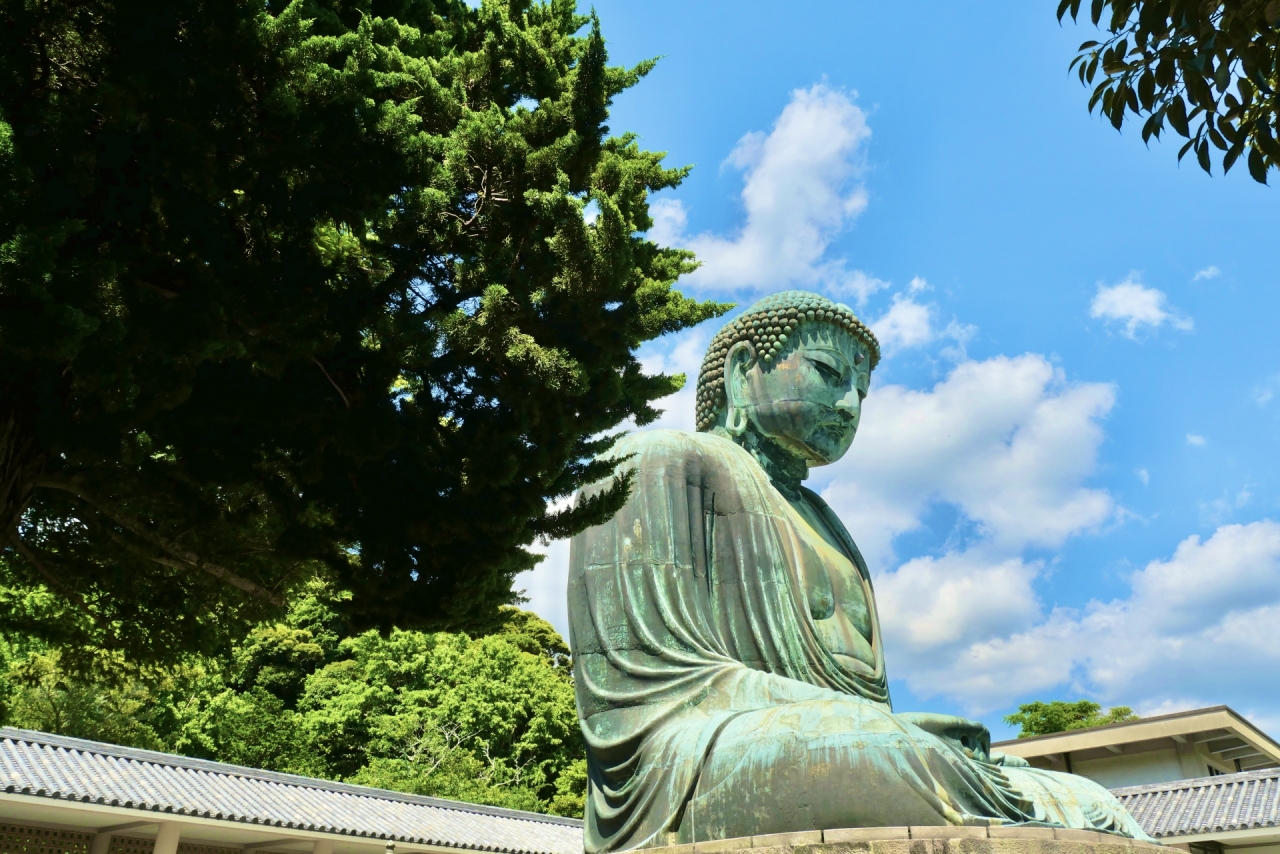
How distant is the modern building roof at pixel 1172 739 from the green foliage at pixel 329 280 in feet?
42.0

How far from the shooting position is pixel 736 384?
709 centimetres

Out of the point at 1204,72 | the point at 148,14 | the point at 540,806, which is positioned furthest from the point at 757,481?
the point at 540,806

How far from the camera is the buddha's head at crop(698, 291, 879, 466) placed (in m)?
6.86

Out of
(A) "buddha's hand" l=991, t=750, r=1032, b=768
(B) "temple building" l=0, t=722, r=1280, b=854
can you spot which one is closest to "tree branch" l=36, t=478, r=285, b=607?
(A) "buddha's hand" l=991, t=750, r=1032, b=768

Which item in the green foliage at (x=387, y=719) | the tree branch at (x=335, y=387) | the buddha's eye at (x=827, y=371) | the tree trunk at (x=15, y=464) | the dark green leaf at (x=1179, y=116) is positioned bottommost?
the tree trunk at (x=15, y=464)

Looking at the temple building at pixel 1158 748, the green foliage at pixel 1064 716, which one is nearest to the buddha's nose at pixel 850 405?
the temple building at pixel 1158 748

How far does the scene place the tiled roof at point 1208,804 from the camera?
12.4 meters

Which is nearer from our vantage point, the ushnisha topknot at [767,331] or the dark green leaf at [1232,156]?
the dark green leaf at [1232,156]

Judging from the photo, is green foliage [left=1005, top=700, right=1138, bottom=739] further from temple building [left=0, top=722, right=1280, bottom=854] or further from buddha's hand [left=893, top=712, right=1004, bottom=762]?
buddha's hand [left=893, top=712, right=1004, bottom=762]

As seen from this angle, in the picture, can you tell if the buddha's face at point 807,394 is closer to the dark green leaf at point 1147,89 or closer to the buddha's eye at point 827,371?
the buddha's eye at point 827,371

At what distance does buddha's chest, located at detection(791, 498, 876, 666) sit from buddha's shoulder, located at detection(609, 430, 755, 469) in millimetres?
658

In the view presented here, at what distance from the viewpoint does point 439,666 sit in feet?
78.3

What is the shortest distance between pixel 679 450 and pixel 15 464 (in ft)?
11.3

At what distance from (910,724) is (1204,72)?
2.71 meters
